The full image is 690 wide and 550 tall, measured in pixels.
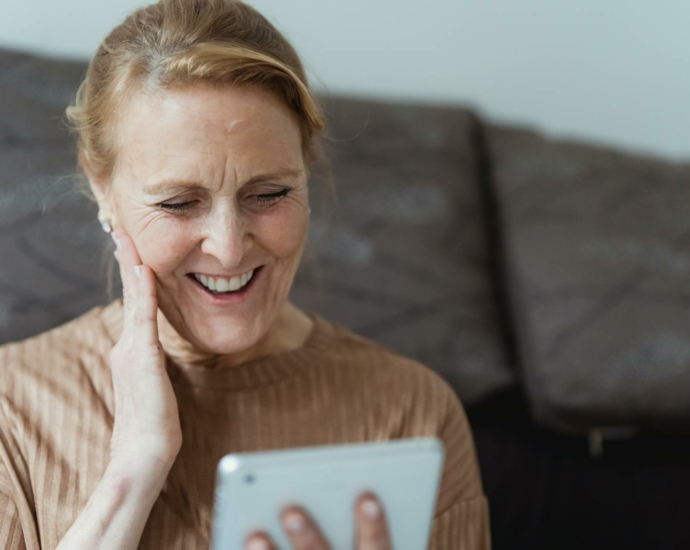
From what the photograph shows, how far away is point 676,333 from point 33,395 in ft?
4.18

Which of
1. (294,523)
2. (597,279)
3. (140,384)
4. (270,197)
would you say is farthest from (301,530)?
(597,279)

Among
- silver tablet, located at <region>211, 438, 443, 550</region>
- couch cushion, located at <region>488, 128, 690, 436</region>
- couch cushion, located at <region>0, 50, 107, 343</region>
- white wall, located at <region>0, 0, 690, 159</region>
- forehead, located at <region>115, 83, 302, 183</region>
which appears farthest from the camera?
white wall, located at <region>0, 0, 690, 159</region>

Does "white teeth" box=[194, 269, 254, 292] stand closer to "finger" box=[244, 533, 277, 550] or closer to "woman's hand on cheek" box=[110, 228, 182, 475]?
"woman's hand on cheek" box=[110, 228, 182, 475]

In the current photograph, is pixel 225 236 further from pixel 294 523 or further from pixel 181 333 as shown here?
pixel 294 523

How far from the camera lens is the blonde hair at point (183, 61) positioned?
0.94m

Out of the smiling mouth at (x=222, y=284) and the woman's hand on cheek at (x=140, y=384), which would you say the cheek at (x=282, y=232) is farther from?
the woman's hand on cheek at (x=140, y=384)

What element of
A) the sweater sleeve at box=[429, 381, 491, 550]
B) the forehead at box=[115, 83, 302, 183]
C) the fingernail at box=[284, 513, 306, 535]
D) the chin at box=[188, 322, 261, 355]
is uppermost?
the forehead at box=[115, 83, 302, 183]

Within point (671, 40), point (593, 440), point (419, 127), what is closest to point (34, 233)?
point (419, 127)

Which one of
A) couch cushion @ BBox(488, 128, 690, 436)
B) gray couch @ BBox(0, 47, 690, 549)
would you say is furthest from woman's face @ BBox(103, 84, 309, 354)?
couch cushion @ BBox(488, 128, 690, 436)

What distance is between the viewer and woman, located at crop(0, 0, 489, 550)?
3.11ft

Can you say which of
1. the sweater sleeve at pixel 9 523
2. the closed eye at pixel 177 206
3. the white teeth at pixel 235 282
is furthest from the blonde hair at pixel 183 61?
the sweater sleeve at pixel 9 523

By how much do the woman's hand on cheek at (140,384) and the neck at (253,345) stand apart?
0.08 metres

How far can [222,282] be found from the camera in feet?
3.44

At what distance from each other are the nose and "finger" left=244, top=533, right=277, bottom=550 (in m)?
0.35
